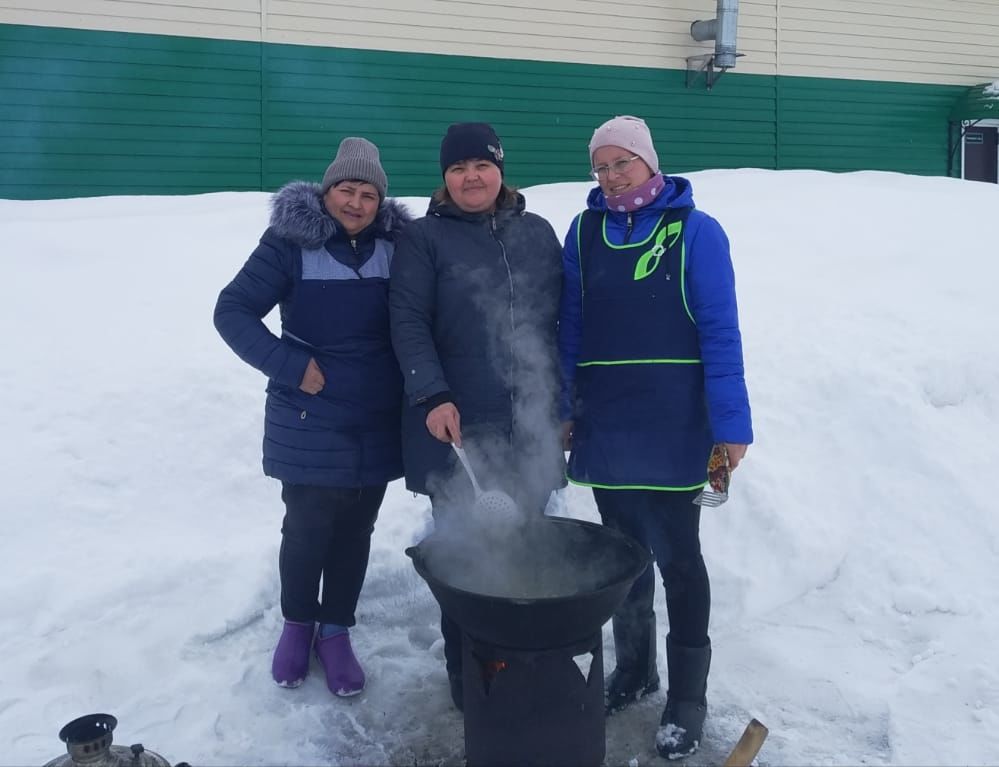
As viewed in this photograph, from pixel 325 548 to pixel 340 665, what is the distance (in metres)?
0.46

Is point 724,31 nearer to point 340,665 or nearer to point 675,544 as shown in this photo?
point 675,544

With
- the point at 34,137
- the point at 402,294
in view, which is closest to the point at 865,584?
the point at 402,294

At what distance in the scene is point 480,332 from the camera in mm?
2883

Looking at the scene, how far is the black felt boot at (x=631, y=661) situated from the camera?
10.5 feet

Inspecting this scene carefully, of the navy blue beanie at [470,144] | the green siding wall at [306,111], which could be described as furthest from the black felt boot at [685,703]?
the green siding wall at [306,111]

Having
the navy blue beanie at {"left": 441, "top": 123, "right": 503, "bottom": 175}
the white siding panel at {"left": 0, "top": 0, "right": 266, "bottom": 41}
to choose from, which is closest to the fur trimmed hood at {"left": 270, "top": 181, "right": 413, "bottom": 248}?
the navy blue beanie at {"left": 441, "top": 123, "right": 503, "bottom": 175}

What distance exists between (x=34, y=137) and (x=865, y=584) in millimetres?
9150

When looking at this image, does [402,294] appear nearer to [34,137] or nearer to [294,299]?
[294,299]

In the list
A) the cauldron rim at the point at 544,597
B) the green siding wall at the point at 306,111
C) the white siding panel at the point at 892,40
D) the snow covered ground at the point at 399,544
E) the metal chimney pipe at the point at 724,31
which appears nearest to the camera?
the cauldron rim at the point at 544,597

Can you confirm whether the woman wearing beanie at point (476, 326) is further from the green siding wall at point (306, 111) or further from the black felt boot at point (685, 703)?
the green siding wall at point (306, 111)

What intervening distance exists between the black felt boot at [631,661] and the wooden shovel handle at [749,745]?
72 cm

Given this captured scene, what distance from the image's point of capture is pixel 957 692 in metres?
3.20

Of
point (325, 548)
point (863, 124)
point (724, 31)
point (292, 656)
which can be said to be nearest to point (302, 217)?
point (325, 548)

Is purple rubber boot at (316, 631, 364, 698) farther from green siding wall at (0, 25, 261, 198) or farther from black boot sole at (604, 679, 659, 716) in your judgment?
green siding wall at (0, 25, 261, 198)
